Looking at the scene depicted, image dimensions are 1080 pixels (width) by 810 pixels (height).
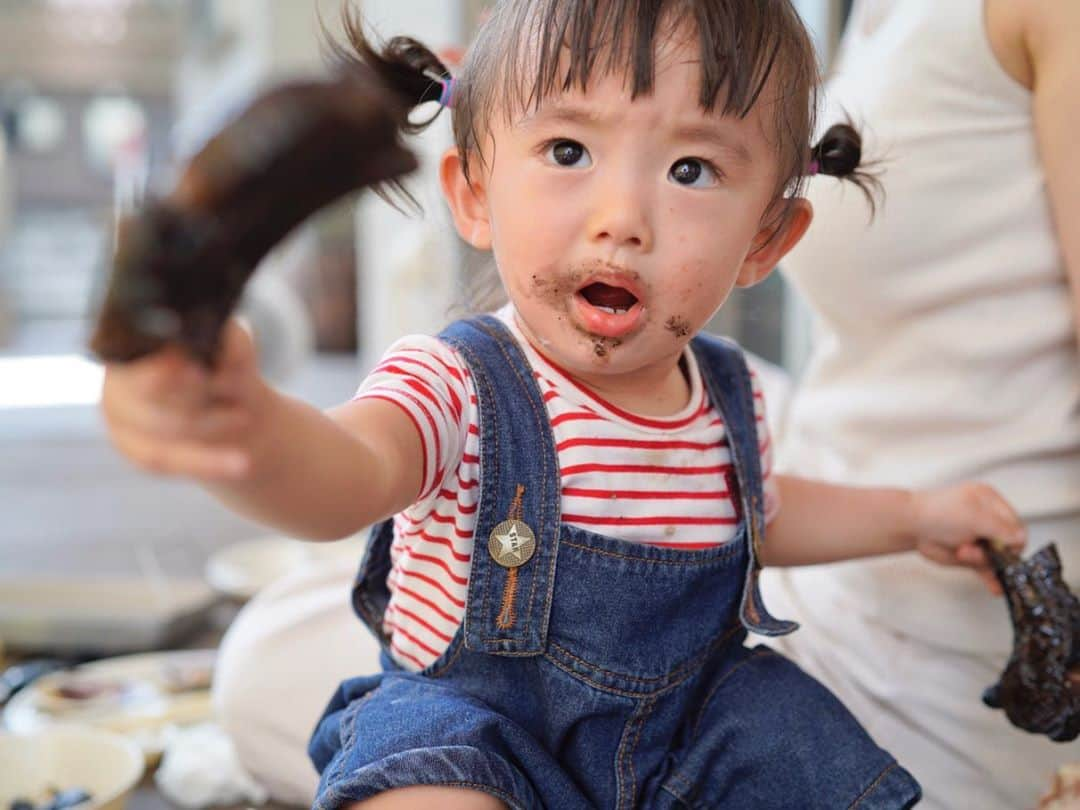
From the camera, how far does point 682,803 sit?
73 cm

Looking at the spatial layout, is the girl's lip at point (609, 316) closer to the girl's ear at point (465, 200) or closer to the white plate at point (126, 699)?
the girl's ear at point (465, 200)

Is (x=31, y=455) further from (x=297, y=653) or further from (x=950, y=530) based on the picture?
(x=950, y=530)

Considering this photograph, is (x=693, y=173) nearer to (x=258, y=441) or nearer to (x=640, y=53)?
(x=640, y=53)

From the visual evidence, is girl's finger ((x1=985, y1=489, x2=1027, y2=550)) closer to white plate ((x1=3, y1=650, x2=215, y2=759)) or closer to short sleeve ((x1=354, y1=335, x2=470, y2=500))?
short sleeve ((x1=354, y1=335, x2=470, y2=500))

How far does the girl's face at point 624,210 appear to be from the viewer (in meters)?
0.66

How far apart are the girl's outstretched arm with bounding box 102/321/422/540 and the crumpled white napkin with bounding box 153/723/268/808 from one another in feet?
2.27

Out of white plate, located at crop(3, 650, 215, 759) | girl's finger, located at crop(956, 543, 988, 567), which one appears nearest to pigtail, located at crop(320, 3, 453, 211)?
girl's finger, located at crop(956, 543, 988, 567)

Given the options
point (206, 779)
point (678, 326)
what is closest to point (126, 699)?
point (206, 779)

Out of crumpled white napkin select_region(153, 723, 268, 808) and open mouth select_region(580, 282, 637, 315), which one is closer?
open mouth select_region(580, 282, 637, 315)

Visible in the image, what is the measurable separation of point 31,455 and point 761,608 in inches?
124

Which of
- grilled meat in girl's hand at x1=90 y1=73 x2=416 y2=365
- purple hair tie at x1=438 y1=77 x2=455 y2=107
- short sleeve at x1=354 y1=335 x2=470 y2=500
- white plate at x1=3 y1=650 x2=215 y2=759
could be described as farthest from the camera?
white plate at x1=3 y1=650 x2=215 y2=759

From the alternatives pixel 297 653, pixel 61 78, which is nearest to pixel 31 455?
pixel 297 653

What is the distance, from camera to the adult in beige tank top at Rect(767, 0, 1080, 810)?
0.90m

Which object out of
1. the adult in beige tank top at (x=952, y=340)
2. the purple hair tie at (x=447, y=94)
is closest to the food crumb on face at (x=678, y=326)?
the purple hair tie at (x=447, y=94)
